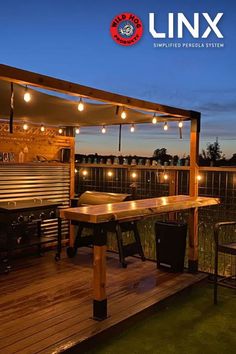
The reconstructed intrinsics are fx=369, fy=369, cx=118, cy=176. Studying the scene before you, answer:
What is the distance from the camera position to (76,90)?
3590mm

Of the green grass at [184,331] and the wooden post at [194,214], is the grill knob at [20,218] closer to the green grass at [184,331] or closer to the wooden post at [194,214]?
the green grass at [184,331]

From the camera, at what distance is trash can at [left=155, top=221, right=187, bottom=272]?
4.76m

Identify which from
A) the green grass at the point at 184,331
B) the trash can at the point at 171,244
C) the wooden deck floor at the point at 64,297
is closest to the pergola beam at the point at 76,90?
the trash can at the point at 171,244

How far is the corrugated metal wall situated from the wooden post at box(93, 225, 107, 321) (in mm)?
2431

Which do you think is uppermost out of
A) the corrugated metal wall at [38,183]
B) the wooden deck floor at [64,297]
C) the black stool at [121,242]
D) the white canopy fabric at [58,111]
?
the white canopy fabric at [58,111]

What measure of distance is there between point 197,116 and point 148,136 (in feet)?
20.1

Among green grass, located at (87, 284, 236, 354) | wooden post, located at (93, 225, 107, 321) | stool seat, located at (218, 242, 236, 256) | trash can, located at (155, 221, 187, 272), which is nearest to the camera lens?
green grass, located at (87, 284, 236, 354)

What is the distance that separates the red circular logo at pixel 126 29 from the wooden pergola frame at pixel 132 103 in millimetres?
1711

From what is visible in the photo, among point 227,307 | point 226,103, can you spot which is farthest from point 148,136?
point 227,307

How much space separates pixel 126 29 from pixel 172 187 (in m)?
2.83

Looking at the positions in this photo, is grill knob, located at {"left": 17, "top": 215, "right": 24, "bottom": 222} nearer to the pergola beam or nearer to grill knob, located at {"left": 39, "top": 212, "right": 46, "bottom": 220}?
grill knob, located at {"left": 39, "top": 212, "right": 46, "bottom": 220}

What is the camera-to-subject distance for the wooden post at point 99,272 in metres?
3.35

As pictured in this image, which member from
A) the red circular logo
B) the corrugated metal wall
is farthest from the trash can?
the red circular logo

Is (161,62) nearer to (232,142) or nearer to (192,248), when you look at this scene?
(232,142)
